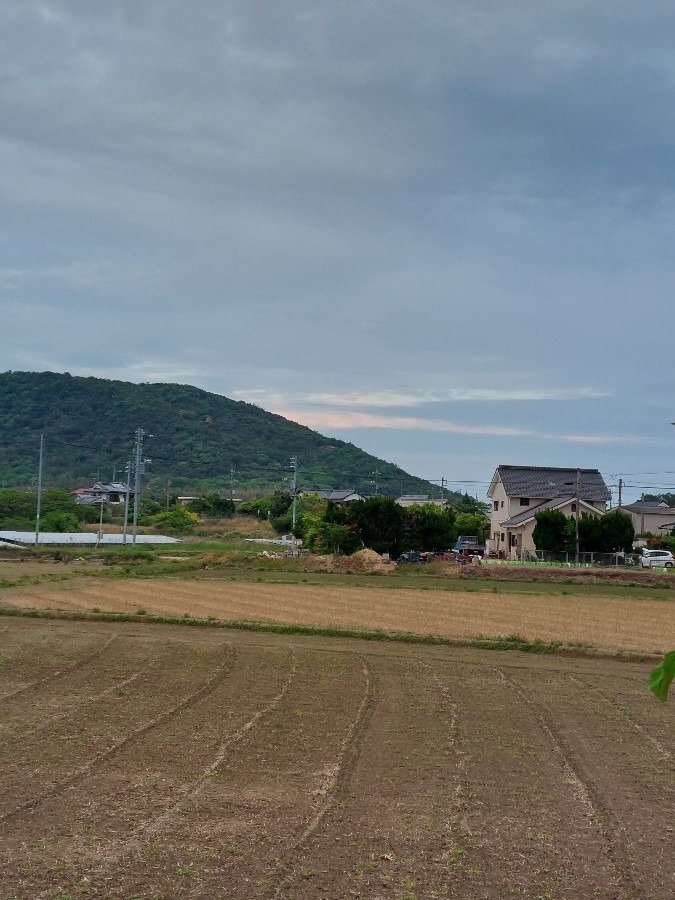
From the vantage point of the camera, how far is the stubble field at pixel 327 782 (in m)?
8.20

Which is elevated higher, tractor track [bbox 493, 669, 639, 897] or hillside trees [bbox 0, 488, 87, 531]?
hillside trees [bbox 0, 488, 87, 531]

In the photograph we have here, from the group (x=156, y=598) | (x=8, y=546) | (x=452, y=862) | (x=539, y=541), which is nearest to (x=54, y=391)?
(x=8, y=546)

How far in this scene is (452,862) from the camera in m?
8.59

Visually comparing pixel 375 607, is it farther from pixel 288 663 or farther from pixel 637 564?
pixel 637 564

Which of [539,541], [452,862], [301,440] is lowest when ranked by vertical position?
[452,862]

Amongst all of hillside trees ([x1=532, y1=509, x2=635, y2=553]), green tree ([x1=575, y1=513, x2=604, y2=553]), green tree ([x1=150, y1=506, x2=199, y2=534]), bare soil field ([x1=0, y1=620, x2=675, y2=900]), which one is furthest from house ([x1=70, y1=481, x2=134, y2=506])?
bare soil field ([x1=0, y1=620, x2=675, y2=900])

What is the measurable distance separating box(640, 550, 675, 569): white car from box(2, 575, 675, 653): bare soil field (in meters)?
17.6

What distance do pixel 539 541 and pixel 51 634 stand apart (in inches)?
1593

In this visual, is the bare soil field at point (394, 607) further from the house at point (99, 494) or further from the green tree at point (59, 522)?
the house at point (99, 494)

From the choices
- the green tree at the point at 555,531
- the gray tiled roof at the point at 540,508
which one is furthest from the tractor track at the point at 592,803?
the gray tiled roof at the point at 540,508

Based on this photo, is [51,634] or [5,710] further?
[51,634]

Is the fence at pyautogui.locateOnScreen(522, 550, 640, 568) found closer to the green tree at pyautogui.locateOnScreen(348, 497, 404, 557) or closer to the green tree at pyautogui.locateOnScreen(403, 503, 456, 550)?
the green tree at pyautogui.locateOnScreen(403, 503, 456, 550)

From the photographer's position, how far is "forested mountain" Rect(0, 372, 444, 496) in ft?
523

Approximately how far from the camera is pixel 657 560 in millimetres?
56156
